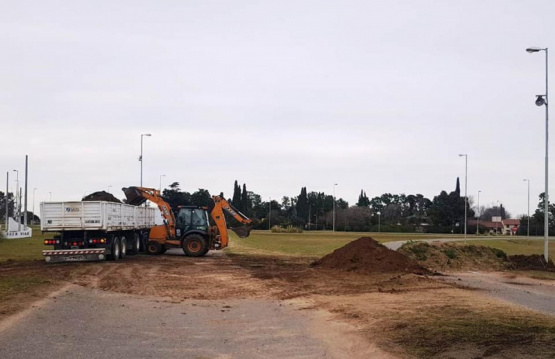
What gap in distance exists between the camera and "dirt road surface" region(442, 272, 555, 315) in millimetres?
16391

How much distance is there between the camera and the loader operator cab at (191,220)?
3328 cm

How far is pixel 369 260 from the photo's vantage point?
26938 millimetres

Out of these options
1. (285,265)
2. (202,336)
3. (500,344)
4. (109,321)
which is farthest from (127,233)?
(500,344)

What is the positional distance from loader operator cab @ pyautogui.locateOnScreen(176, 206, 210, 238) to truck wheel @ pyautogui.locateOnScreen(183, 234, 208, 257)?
41 cm

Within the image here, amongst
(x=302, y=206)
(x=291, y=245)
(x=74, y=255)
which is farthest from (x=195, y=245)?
(x=302, y=206)

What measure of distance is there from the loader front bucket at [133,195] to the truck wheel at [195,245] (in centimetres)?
357

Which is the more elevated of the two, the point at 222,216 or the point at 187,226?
the point at 222,216

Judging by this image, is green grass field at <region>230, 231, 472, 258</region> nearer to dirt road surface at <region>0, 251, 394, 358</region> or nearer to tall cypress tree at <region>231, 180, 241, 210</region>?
dirt road surface at <region>0, 251, 394, 358</region>

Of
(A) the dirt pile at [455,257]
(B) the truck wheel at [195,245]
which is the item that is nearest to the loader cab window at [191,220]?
(B) the truck wheel at [195,245]

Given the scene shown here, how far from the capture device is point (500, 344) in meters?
9.86

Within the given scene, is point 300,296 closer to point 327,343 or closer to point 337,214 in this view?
point 327,343

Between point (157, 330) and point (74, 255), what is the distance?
1595 cm

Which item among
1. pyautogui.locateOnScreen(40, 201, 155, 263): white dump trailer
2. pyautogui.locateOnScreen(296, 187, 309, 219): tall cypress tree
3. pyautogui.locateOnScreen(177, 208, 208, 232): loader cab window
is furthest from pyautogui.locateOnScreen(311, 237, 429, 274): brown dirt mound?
pyautogui.locateOnScreen(296, 187, 309, 219): tall cypress tree

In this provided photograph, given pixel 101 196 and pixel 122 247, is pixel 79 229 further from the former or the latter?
pixel 101 196
